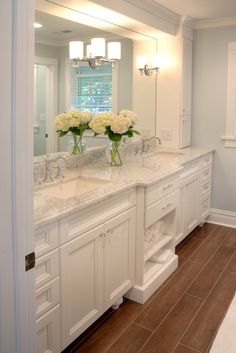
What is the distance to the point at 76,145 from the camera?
2.89 m

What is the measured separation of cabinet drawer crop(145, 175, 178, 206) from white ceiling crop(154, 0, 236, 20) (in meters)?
1.67

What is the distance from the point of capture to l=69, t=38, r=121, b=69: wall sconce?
2.89 m

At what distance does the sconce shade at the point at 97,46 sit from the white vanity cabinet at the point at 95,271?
1427 millimetres

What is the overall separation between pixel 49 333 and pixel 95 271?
449 mm

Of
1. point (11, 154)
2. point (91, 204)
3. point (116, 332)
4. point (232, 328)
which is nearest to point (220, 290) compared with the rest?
point (232, 328)

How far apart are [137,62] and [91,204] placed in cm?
221

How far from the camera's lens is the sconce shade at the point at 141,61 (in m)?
3.75

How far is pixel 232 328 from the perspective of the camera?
2357 mm

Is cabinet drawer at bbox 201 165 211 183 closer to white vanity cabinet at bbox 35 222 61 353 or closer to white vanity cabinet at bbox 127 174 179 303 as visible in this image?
white vanity cabinet at bbox 127 174 179 303

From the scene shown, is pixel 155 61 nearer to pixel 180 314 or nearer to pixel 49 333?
pixel 180 314

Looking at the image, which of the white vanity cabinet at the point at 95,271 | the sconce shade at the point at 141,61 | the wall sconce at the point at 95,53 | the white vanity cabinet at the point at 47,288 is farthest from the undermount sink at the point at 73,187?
the sconce shade at the point at 141,61

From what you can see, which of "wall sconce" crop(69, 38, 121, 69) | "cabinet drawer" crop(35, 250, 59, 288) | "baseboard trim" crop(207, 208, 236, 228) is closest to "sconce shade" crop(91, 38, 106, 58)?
"wall sconce" crop(69, 38, 121, 69)

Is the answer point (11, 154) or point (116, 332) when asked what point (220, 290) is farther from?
point (11, 154)

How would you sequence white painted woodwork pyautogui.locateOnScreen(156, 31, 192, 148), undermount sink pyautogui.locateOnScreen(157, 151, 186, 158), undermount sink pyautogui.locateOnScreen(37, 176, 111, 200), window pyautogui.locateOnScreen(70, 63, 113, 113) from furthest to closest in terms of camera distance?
white painted woodwork pyautogui.locateOnScreen(156, 31, 192, 148) → undermount sink pyautogui.locateOnScreen(157, 151, 186, 158) → window pyautogui.locateOnScreen(70, 63, 113, 113) → undermount sink pyautogui.locateOnScreen(37, 176, 111, 200)
